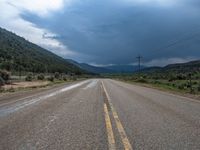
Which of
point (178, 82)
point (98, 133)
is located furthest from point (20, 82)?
point (98, 133)

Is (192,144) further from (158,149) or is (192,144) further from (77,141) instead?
(77,141)

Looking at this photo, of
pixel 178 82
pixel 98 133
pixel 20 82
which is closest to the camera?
pixel 98 133

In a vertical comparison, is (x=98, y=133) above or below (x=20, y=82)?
below

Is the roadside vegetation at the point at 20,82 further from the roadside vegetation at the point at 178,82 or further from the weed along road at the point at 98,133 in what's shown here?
the weed along road at the point at 98,133

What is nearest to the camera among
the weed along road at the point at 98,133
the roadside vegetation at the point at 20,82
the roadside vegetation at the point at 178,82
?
the weed along road at the point at 98,133

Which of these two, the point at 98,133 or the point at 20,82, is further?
the point at 20,82

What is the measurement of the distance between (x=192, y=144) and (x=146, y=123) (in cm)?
263

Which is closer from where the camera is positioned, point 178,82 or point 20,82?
point 20,82

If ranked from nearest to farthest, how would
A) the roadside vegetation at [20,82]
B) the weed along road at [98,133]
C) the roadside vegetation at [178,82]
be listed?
1. the weed along road at [98,133]
2. the roadside vegetation at [178,82]
3. the roadside vegetation at [20,82]

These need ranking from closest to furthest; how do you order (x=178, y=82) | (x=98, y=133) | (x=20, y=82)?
1. (x=98, y=133)
2. (x=20, y=82)
3. (x=178, y=82)

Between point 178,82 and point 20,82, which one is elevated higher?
point 20,82

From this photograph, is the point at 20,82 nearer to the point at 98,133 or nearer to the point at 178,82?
the point at 178,82

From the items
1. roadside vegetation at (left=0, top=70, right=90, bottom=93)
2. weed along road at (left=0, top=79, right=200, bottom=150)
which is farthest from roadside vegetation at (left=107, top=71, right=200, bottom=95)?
weed along road at (left=0, top=79, right=200, bottom=150)

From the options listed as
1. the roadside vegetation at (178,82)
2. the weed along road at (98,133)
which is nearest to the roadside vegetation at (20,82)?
the roadside vegetation at (178,82)
